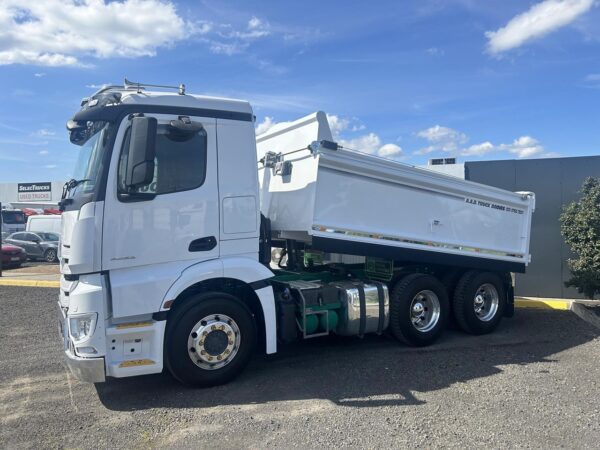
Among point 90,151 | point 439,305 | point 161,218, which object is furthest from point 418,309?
point 90,151

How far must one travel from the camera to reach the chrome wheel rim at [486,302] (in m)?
7.64

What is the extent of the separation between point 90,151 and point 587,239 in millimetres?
8423

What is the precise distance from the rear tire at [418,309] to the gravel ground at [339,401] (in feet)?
0.71

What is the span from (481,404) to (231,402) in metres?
2.46

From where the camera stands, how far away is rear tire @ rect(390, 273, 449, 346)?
667cm

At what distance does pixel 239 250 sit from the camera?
549 centimetres

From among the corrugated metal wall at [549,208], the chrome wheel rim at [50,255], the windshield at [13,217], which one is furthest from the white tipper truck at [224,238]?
the windshield at [13,217]

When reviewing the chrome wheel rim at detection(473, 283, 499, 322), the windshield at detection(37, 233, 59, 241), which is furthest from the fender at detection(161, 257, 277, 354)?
the windshield at detection(37, 233, 59, 241)

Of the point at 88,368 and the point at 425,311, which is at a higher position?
the point at 425,311

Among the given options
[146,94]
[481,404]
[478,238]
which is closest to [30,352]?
[146,94]

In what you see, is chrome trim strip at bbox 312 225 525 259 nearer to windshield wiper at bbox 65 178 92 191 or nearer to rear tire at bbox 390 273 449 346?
rear tire at bbox 390 273 449 346

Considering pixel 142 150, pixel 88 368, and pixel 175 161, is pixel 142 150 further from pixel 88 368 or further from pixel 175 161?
pixel 88 368

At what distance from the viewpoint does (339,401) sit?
486 cm

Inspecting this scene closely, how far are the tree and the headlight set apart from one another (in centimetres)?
821
